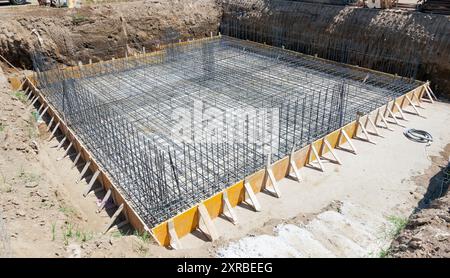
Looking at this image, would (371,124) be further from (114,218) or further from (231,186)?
(114,218)

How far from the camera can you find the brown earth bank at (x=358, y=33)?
435 inches

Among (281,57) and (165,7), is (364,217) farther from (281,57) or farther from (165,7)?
(165,7)

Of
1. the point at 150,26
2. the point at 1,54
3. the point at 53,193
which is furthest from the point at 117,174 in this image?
the point at 150,26

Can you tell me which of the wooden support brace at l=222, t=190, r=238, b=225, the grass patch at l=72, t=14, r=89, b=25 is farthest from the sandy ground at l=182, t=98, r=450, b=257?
the grass patch at l=72, t=14, r=89, b=25

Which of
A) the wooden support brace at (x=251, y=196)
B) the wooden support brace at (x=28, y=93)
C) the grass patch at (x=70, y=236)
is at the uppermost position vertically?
the wooden support brace at (x=28, y=93)

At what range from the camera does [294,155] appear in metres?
7.32

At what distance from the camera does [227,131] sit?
8.39 meters

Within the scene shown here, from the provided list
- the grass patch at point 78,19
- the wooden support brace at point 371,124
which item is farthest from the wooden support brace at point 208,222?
the grass patch at point 78,19

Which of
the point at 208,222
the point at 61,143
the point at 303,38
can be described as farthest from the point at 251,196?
the point at 303,38

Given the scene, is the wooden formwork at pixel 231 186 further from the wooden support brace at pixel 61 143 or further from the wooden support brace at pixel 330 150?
the wooden support brace at pixel 61 143

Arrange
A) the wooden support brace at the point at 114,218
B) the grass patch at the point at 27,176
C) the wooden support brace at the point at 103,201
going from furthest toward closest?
1. the wooden support brace at the point at 103,201
2. the wooden support brace at the point at 114,218
3. the grass patch at the point at 27,176

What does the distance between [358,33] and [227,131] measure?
782 centimetres

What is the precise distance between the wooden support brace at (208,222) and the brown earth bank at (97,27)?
10.1 meters

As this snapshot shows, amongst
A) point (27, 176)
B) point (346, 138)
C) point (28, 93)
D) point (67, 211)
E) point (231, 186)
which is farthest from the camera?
point (28, 93)
